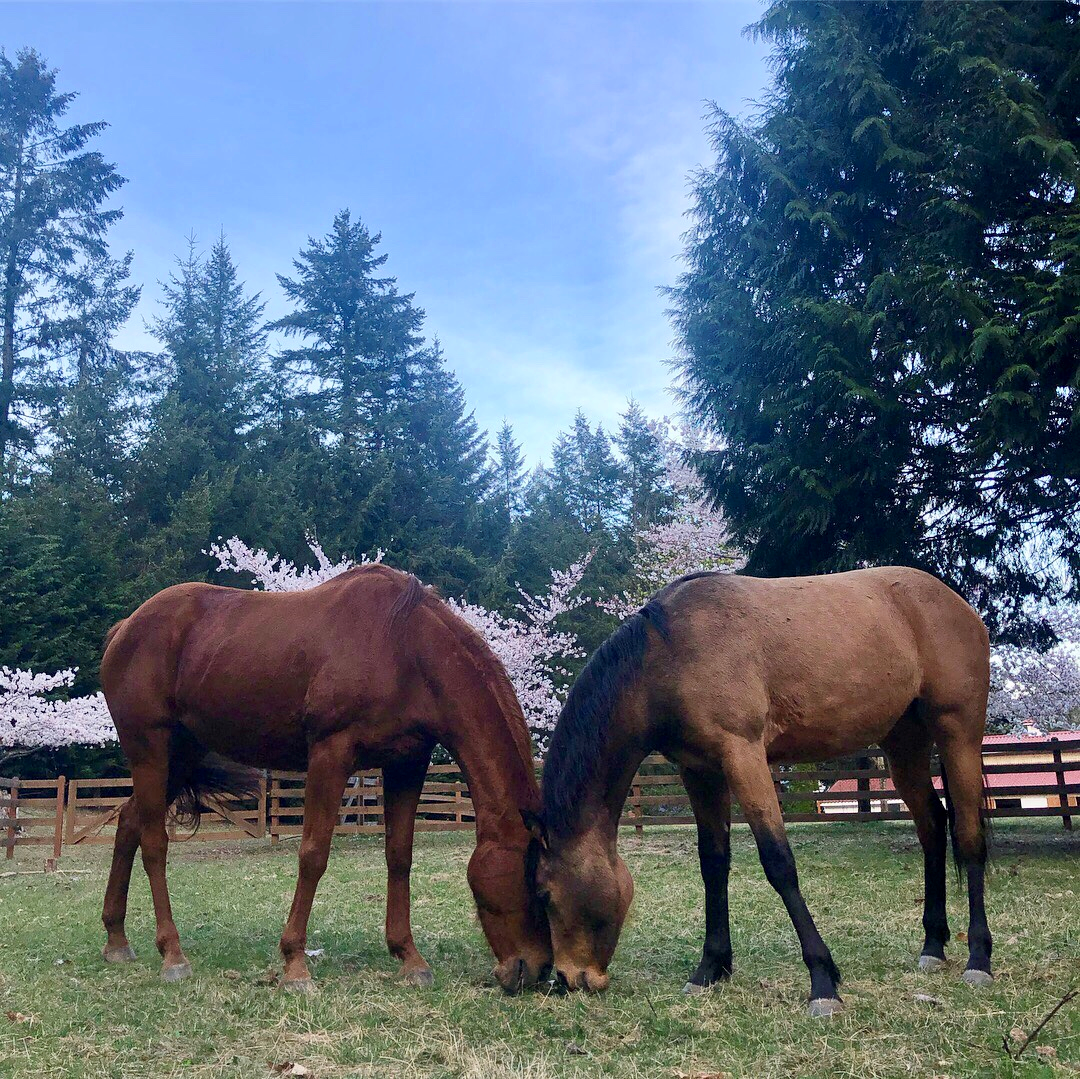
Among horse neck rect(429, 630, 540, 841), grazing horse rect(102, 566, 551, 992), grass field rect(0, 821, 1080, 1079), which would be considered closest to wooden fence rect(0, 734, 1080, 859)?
grass field rect(0, 821, 1080, 1079)

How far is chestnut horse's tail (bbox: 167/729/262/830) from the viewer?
18.8 feet

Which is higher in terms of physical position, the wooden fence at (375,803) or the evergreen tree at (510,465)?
the evergreen tree at (510,465)

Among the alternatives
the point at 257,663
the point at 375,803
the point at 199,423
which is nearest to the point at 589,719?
the point at 257,663

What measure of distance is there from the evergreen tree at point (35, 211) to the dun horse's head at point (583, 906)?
958 inches

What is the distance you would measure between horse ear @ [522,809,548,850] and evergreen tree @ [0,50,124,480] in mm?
24100

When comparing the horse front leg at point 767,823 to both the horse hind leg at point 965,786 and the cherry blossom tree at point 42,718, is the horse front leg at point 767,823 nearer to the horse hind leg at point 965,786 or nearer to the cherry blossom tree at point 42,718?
the horse hind leg at point 965,786

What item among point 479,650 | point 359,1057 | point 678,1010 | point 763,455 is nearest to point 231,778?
point 479,650

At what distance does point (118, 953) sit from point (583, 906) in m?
3.13

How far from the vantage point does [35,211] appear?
24859 millimetres

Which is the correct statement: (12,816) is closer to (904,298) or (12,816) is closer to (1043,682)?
(904,298)

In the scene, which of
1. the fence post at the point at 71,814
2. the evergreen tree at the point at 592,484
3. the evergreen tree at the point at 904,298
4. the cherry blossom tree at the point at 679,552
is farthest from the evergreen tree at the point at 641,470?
the fence post at the point at 71,814

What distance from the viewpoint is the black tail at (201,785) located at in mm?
5816

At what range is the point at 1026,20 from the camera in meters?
9.88

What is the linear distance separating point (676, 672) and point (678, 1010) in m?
1.50
